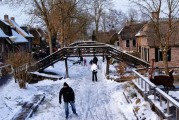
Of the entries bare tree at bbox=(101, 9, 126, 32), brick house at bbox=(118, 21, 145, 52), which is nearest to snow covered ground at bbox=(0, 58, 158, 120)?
brick house at bbox=(118, 21, 145, 52)

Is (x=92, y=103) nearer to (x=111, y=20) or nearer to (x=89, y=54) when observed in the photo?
(x=89, y=54)

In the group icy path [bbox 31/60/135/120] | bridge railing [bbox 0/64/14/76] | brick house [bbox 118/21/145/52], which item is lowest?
icy path [bbox 31/60/135/120]

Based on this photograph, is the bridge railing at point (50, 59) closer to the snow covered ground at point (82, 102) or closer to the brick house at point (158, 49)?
the snow covered ground at point (82, 102)

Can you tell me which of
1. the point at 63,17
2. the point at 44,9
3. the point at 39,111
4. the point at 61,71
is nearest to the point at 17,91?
the point at 39,111

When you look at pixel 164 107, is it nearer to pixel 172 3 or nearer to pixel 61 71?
pixel 172 3

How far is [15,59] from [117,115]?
9.21 metres

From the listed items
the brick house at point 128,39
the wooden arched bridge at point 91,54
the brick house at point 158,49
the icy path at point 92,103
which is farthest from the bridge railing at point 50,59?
the brick house at point 128,39

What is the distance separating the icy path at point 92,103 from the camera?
14919mm

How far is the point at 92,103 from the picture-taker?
58.0 feet

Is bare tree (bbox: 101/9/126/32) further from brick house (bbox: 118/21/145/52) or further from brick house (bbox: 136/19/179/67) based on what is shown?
brick house (bbox: 136/19/179/67)

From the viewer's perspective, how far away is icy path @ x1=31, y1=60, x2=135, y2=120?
48.9 ft

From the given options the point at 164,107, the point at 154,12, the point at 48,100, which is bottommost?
the point at 48,100

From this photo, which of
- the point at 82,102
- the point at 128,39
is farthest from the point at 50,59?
the point at 128,39

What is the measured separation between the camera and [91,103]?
17672 millimetres
